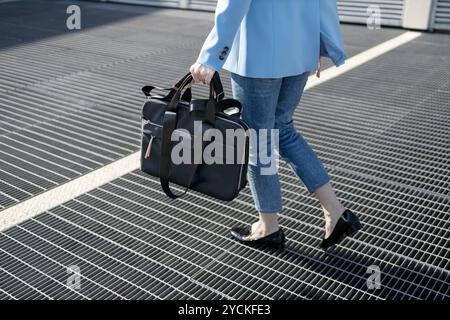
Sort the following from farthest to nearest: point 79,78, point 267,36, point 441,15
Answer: point 441,15, point 79,78, point 267,36

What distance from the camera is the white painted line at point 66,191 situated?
315 centimetres

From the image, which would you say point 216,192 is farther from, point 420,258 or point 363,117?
point 363,117

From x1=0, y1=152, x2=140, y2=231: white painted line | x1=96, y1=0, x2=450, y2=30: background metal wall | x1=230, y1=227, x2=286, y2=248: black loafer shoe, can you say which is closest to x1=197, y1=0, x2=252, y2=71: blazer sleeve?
x1=230, y1=227, x2=286, y2=248: black loafer shoe

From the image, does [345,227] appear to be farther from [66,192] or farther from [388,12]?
[388,12]

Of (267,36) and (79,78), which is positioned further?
(79,78)

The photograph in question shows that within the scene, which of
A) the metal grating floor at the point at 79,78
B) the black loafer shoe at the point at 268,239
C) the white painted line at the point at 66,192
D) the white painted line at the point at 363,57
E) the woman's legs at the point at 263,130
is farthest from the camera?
the white painted line at the point at 363,57

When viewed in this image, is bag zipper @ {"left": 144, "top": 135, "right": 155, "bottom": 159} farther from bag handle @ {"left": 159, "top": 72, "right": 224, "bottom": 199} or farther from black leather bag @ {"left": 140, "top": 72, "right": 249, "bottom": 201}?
bag handle @ {"left": 159, "top": 72, "right": 224, "bottom": 199}

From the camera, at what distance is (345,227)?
2621 mm

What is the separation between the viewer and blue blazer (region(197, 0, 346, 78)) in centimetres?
210

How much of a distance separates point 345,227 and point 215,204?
90 centimetres

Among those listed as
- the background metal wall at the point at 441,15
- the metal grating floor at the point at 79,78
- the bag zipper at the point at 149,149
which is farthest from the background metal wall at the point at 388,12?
the bag zipper at the point at 149,149

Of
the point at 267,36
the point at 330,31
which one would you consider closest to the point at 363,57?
the point at 330,31

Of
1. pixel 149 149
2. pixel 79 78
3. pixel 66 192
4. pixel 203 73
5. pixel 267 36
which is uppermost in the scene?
pixel 267 36

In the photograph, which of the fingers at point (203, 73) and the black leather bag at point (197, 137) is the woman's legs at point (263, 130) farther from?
the fingers at point (203, 73)
